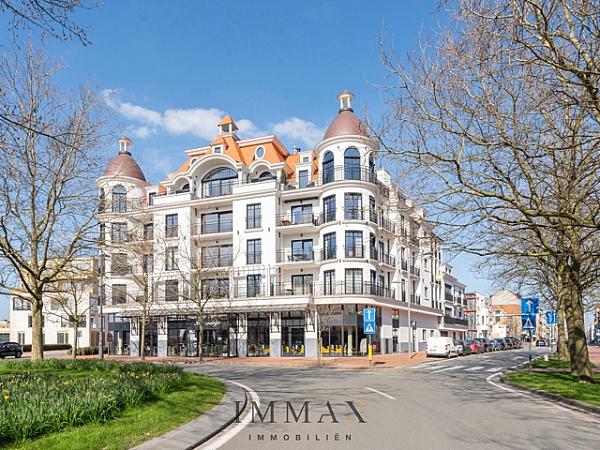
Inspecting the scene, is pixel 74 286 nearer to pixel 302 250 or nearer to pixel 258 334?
pixel 258 334

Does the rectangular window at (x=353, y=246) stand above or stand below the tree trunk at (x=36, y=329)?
above

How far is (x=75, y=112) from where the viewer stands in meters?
21.6

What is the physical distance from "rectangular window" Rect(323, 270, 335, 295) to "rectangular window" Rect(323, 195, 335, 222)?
414 centimetres

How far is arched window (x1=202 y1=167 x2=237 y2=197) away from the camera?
153ft

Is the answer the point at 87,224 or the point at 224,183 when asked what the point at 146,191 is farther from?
the point at 87,224

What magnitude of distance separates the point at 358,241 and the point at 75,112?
24045mm

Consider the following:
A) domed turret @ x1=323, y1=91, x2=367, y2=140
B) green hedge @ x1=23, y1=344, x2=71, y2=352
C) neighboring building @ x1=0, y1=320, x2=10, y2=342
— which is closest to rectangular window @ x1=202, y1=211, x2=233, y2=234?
domed turret @ x1=323, y1=91, x2=367, y2=140

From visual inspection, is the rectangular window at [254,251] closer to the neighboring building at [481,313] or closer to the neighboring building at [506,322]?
the neighboring building at [481,313]

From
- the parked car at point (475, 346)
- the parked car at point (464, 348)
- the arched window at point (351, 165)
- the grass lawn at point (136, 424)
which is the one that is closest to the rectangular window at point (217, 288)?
the arched window at point (351, 165)

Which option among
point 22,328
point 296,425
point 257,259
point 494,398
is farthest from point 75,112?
point 22,328

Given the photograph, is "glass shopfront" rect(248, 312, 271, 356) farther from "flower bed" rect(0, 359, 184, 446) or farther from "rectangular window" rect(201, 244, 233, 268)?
"flower bed" rect(0, 359, 184, 446)

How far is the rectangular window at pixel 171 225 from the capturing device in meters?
46.9

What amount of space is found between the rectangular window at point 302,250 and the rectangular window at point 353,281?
4.00 meters

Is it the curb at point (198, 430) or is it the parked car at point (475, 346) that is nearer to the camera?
the curb at point (198, 430)
